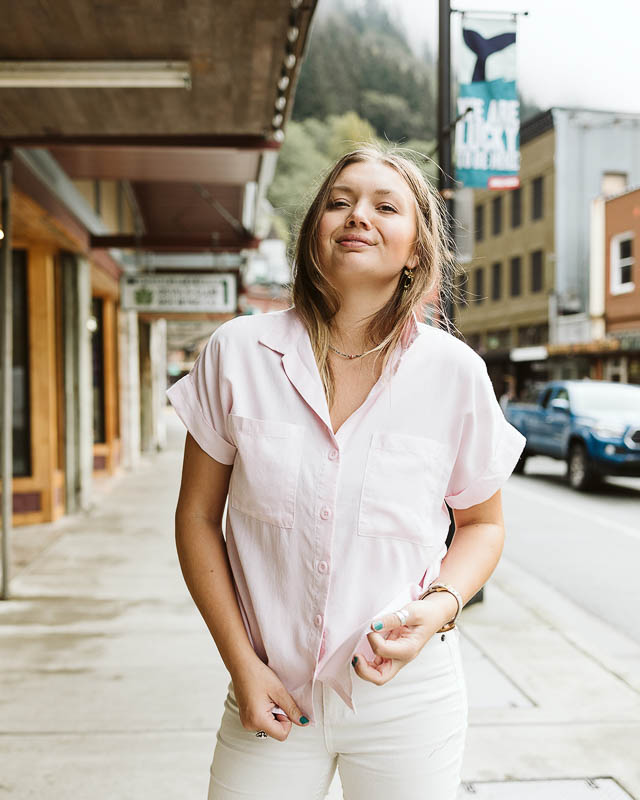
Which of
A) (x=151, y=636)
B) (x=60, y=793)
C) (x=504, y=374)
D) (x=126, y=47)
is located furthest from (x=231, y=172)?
(x=504, y=374)

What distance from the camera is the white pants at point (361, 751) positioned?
1555 mm

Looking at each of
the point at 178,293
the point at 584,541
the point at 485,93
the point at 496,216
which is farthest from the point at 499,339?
the point at 485,93

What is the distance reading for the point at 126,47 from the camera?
191 inches

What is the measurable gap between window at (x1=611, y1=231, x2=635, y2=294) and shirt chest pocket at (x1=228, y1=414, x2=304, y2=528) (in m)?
25.7

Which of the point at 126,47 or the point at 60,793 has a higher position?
the point at 126,47

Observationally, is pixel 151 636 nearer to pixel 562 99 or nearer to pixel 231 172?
pixel 231 172

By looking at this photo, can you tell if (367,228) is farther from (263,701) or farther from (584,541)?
(584,541)

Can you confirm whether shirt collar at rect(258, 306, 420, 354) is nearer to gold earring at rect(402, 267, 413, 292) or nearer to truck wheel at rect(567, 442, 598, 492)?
gold earring at rect(402, 267, 413, 292)

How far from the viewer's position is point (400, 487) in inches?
61.1

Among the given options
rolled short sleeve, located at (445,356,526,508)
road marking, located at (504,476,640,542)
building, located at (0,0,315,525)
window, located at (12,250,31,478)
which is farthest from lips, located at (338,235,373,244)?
window, located at (12,250,31,478)

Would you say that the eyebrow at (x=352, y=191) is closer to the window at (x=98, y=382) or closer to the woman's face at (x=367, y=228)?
the woman's face at (x=367, y=228)

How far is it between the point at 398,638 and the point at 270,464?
1.28 feet

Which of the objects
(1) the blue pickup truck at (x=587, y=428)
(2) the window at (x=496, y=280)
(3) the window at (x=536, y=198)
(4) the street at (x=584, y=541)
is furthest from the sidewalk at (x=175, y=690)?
(2) the window at (x=496, y=280)

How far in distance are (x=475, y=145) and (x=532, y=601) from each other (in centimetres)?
341
